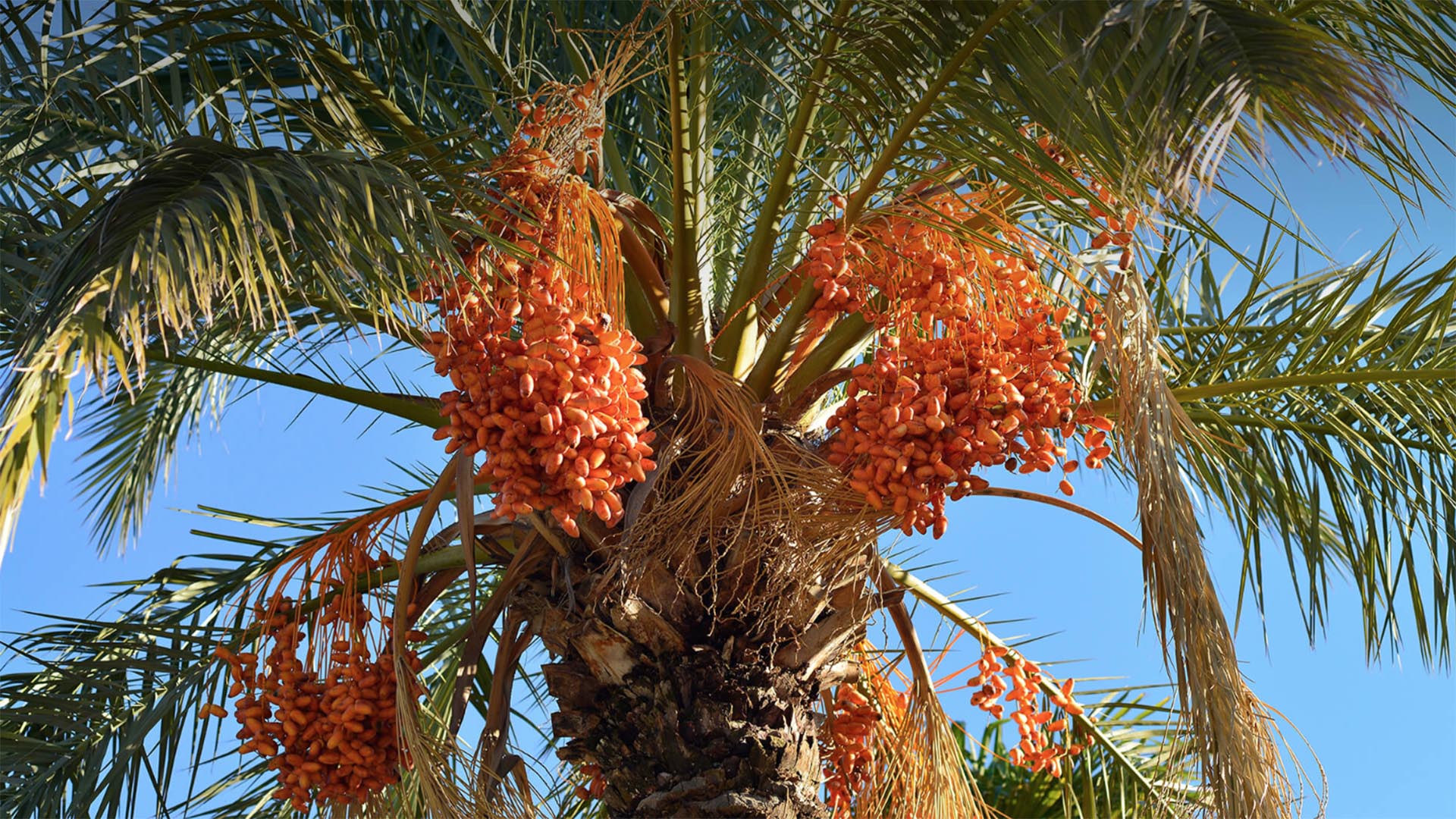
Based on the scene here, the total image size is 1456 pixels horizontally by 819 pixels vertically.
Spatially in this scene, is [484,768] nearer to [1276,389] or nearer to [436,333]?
[436,333]

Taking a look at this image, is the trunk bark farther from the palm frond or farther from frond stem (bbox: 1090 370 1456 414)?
frond stem (bbox: 1090 370 1456 414)

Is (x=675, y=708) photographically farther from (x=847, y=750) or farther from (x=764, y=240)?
(x=764, y=240)

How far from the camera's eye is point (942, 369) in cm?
278

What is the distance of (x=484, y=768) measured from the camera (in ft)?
10.6

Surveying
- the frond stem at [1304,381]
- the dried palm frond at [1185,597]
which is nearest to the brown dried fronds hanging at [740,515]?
the dried palm frond at [1185,597]

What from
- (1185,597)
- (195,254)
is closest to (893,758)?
(1185,597)

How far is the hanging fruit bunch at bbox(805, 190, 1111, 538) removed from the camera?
2.75 metres

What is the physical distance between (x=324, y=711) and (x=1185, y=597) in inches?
76.4

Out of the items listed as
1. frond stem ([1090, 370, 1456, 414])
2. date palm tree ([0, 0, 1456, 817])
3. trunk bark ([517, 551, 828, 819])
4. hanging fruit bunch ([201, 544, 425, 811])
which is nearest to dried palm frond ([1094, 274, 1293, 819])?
date palm tree ([0, 0, 1456, 817])

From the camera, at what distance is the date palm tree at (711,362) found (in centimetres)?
245

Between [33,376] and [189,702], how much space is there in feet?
6.64

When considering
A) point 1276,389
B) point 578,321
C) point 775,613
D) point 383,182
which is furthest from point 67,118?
point 1276,389

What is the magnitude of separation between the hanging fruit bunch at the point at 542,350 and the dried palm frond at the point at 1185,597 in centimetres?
99

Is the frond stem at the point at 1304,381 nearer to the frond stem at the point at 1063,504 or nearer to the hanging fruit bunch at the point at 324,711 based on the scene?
the frond stem at the point at 1063,504
